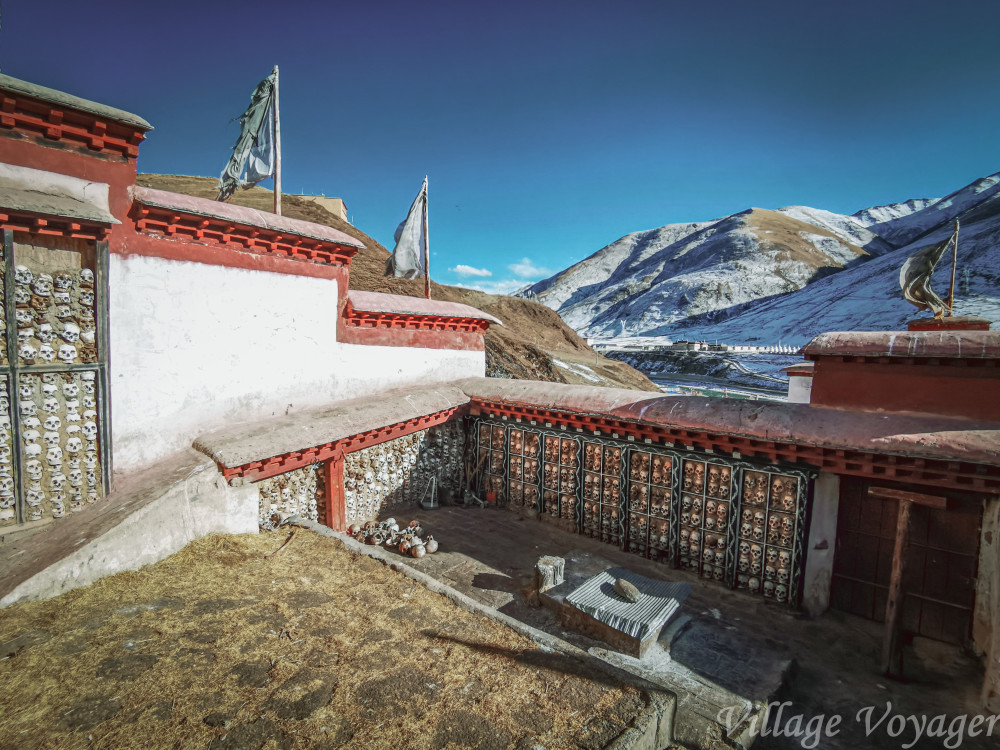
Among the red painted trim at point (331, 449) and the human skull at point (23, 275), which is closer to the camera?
the human skull at point (23, 275)

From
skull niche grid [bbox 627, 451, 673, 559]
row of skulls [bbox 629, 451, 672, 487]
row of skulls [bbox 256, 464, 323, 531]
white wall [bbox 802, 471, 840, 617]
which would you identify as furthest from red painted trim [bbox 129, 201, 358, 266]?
white wall [bbox 802, 471, 840, 617]

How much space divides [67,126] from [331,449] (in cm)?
565

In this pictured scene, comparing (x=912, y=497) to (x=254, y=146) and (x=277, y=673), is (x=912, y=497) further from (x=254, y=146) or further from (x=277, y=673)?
(x=254, y=146)

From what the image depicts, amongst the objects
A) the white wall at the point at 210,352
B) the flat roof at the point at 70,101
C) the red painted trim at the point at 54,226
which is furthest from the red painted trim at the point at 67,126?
the white wall at the point at 210,352

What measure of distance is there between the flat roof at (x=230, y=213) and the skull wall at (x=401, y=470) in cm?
423

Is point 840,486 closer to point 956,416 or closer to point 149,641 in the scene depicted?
point 956,416

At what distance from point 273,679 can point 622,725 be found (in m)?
3.13

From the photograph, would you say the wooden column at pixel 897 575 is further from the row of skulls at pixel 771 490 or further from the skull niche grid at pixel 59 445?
the skull niche grid at pixel 59 445

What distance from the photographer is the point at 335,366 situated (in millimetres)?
9727

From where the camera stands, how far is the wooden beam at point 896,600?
6.33 metres

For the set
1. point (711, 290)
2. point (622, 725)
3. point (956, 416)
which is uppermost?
point (711, 290)

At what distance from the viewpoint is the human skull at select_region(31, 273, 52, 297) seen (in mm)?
5941

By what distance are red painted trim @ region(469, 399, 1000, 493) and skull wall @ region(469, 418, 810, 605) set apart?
0.23 meters

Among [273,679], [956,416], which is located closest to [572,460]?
[956,416]
